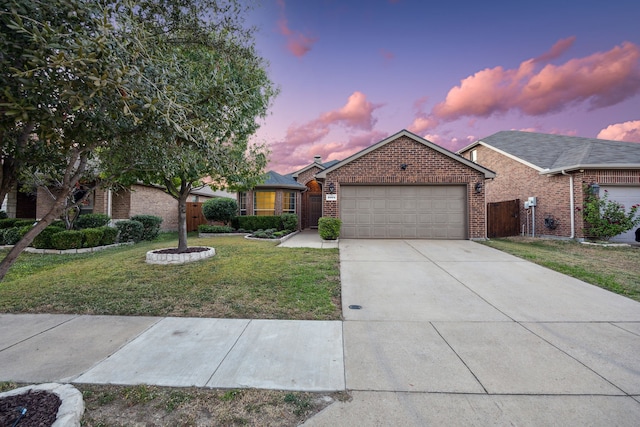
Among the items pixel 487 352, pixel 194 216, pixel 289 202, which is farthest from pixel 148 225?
pixel 487 352

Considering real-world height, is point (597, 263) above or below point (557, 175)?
below

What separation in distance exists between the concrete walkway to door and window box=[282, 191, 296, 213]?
438 inches

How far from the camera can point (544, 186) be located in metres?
13.3

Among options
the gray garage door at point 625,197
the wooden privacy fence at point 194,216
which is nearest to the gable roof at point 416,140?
the gray garage door at point 625,197

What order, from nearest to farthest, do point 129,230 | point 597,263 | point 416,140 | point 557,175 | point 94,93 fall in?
point 94,93, point 597,263, point 416,140, point 129,230, point 557,175

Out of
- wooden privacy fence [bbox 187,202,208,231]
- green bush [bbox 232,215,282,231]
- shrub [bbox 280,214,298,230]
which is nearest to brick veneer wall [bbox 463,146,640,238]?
shrub [bbox 280,214,298,230]

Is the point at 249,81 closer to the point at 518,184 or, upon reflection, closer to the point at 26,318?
→ the point at 26,318

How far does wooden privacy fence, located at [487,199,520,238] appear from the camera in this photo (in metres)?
13.5

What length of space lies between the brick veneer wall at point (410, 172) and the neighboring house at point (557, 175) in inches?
153

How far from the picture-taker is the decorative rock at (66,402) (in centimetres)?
193

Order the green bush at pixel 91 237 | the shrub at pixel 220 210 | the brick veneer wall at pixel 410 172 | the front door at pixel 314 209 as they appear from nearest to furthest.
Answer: the green bush at pixel 91 237 < the brick veneer wall at pixel 410 172 < the shrub at pixel 220 210 < the front door at pixel 314 209

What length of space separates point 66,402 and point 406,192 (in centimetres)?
1142

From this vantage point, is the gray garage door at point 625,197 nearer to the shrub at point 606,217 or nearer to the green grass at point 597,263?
the shrub at point 606,217

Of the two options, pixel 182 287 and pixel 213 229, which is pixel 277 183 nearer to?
pixel 213 229
